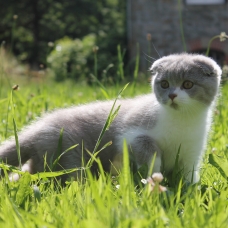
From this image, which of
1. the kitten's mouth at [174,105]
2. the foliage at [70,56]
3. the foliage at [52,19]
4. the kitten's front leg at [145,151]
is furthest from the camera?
the foliage at [52,19]

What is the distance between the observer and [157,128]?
9.87ft

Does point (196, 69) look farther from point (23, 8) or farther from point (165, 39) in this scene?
point (23, 8)

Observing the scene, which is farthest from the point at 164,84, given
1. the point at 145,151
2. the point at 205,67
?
the point at 145,151

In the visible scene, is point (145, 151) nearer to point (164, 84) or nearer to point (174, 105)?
point (174, 105)

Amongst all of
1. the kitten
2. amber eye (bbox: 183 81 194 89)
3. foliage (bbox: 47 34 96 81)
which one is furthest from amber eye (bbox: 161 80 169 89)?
foliage (bbox: 47 34 96 81)

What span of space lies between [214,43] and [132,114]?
13.0 m

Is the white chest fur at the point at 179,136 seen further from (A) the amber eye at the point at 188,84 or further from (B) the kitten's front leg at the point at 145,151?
(A) the amber eye at the point at 188,84

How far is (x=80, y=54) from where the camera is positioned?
16219mm

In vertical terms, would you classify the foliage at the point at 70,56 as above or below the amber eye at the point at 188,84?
below

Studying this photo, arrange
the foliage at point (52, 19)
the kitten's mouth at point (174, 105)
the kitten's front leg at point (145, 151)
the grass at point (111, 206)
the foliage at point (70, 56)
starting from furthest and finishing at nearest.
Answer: the foliage at point (52, 19)
the foliage at point (70, 56)
the kitten's mouth at point (174, 105)
the kitten's front leg at point (145, 151)
the grass at point (111, 206)

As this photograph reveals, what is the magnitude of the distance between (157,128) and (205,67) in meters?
0.52

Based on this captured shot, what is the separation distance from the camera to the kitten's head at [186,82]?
9.77 ft

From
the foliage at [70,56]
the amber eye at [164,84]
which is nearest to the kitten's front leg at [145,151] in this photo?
the amber eye at [164,84]

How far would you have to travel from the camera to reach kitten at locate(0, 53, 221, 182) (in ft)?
9.80
